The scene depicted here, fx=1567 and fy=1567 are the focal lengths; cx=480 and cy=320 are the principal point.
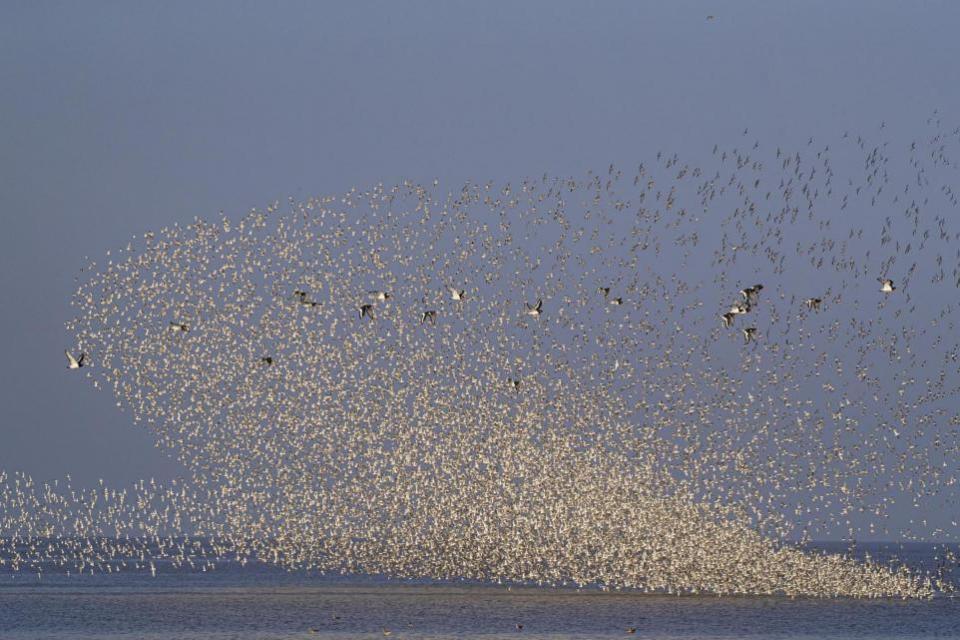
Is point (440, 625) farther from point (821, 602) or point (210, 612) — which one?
point (821, 602)

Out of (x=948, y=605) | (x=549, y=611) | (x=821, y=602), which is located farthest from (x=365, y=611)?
(x=948, y=605)

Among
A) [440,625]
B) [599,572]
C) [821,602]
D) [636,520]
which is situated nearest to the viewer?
[440,625]

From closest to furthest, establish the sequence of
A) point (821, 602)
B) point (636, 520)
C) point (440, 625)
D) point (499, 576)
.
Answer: point (440, 625) < point (636, 520) < point (821, 602) < point (499, 576)

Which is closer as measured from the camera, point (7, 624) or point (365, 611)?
point (7, 624)

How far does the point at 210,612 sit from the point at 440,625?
1400 cm

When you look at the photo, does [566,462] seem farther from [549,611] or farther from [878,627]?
[878,627]

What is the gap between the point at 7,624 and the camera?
6706 cm

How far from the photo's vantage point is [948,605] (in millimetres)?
78438

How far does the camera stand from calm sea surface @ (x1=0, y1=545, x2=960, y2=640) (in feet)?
204

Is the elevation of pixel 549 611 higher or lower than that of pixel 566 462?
lower

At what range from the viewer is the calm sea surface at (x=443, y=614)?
62.2m

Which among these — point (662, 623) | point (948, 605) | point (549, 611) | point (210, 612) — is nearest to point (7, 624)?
point (210, 612)

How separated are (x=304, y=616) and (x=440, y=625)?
8057 mm

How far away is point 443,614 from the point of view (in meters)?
69.9
